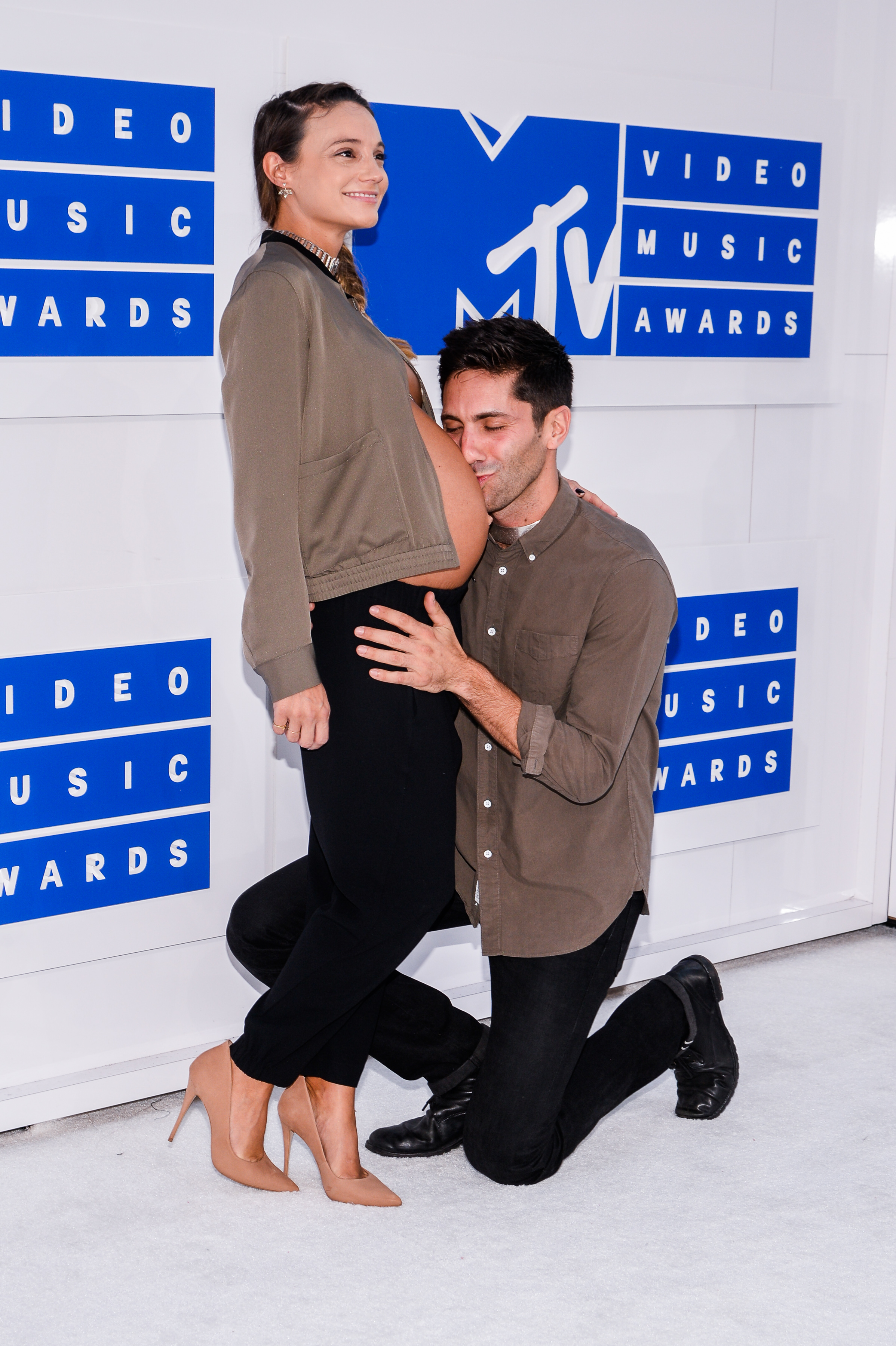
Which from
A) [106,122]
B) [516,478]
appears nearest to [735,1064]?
[516,478]

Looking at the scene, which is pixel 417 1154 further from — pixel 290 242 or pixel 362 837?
pixel 290 242

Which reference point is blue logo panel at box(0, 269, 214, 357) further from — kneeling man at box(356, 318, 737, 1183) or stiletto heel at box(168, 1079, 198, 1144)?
stiletto heel at box(168, 1079, 198, 1144)

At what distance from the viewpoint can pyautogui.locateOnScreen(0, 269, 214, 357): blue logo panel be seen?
2236 millimetres

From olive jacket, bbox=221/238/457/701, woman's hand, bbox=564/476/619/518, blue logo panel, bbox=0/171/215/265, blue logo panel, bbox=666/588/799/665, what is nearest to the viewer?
olive jacket, bbox=221/238/457/701

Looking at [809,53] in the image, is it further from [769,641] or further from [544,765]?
[544,765]

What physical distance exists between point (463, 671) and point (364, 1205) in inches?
34.0

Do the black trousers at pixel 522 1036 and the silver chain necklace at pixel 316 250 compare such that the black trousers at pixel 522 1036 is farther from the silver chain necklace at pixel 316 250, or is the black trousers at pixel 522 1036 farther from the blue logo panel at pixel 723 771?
the silver chain necklace at pixel 316 250

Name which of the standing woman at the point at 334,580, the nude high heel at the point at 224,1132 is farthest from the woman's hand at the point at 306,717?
the nude high heel at the point at 224,1132

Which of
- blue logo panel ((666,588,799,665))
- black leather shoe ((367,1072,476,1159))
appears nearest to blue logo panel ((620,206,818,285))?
blue logo panel ((666,588,799,665))

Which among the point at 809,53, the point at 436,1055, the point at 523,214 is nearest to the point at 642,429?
the point at 523,214

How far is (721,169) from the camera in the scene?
3031 millimetres

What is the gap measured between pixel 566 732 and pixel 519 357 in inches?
22.5

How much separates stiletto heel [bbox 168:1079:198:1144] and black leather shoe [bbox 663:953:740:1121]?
0.83m

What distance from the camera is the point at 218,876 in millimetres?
2635
